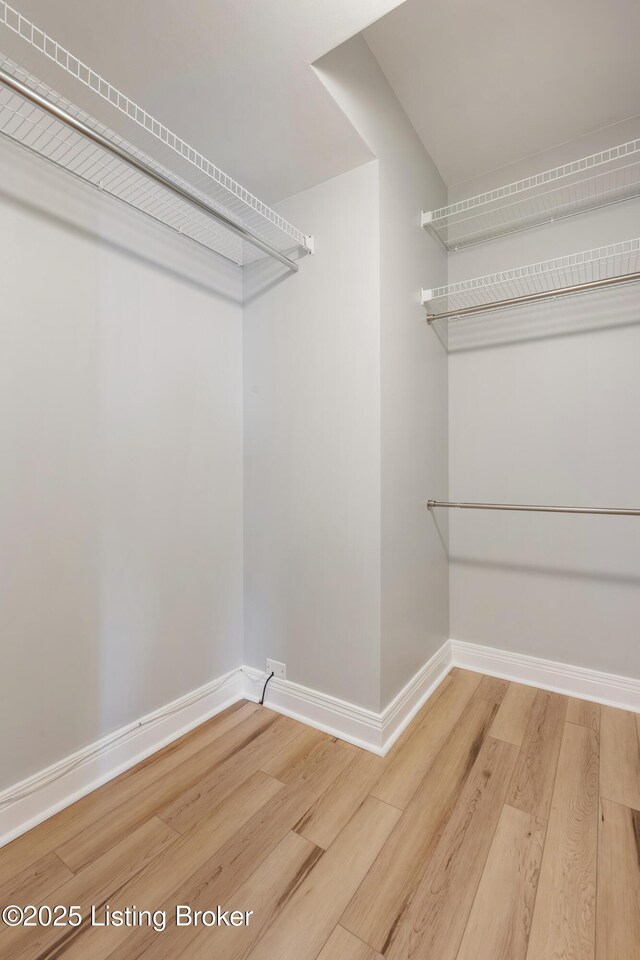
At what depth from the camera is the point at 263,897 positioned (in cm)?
108

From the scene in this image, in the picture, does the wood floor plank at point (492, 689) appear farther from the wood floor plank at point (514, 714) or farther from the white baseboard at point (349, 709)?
the white baseboard at point (349, 709)

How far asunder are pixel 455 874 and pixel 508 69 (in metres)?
2.71

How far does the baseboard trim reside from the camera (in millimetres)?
1905

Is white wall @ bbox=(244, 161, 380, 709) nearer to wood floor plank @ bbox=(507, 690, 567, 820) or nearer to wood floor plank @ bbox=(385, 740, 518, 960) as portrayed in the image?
wood floor plank @ bbox=(385, 740, 518, 960)

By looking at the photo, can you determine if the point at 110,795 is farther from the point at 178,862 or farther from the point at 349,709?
the point at 349,709

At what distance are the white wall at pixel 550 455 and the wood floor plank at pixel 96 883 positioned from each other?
1654mm

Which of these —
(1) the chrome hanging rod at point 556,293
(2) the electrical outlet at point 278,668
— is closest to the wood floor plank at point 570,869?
(2) the electrical outlet at point 278,668

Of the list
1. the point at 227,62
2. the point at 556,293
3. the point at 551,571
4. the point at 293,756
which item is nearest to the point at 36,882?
the point at 293,756

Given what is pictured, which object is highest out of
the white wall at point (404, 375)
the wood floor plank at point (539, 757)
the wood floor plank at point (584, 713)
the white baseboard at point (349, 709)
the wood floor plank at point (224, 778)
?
the white wall at point (404, 375)

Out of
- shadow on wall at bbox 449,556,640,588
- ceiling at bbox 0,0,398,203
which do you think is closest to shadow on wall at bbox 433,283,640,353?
ceiling at bbox 0,0,398,203

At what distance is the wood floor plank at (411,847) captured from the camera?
102 centimetres

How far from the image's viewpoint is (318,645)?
5.92 ft

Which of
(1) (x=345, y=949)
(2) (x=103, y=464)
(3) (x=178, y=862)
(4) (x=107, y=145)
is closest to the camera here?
(1) (x=345, y=949)

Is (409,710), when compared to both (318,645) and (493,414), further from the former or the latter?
(493,414)
